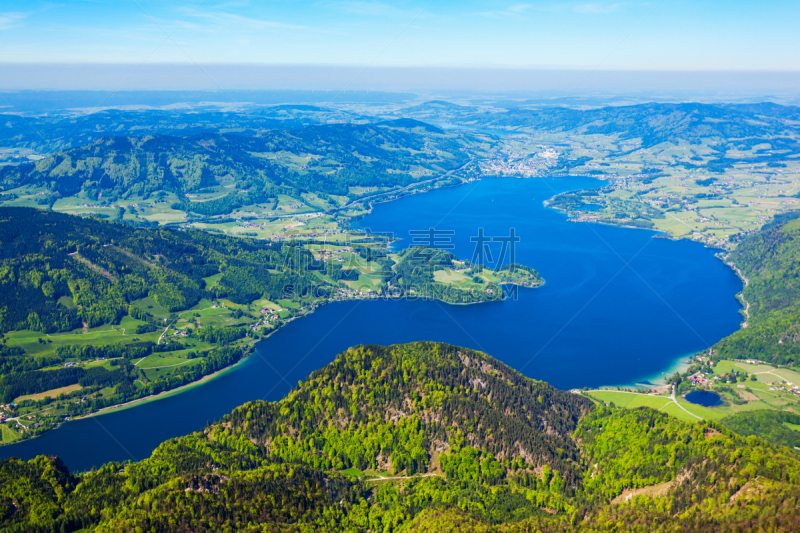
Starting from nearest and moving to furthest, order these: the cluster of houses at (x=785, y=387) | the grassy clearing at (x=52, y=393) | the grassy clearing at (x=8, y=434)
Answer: the grassy clearing at (x=8, y=434)
the cluster of houses at (x=785, y=387)
the grassy clearing at (x=52, y=393)

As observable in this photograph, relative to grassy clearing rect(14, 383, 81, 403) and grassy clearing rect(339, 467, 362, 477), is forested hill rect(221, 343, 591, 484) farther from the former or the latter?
grassy clearing rect(14, 383, 81, 403)

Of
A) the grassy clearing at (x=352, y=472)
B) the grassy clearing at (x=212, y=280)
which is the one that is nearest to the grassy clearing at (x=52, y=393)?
the grassy clearing at (x=212, y=280)

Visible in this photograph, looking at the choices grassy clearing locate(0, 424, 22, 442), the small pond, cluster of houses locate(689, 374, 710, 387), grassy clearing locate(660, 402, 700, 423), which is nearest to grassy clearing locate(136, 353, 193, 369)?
grassy clearing locate(0, 424, 22, 442)

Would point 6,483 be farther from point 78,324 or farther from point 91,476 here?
point 78,324

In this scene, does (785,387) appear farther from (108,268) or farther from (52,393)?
(108,268)

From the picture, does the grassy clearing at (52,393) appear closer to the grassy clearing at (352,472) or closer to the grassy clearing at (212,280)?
the grassy clearing at (212,280)

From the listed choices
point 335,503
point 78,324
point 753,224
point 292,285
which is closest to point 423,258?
point 292,285

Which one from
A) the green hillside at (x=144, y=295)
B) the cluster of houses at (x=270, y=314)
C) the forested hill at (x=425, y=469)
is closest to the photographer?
the forested hill at (x=425, y=469)
